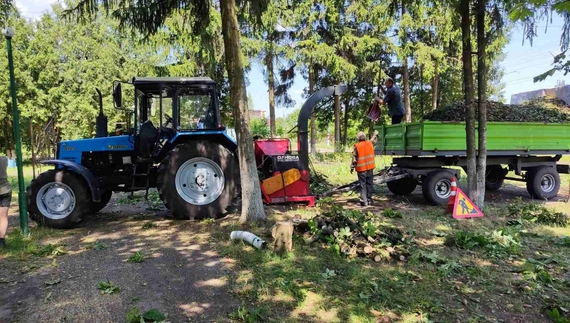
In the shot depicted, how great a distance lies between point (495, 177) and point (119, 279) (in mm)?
9837

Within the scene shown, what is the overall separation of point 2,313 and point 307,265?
9.78 ft

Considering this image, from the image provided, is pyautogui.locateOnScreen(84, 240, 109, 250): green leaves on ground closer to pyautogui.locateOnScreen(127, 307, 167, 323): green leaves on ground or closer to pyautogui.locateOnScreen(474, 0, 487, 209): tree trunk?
pyautogui.locateOnScreen(127, 307, 167, 323): green leaves on ground

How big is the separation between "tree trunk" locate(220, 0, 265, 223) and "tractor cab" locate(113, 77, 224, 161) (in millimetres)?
1015

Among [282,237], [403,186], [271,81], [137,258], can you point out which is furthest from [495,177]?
[271,81]

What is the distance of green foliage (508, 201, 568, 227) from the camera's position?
6623 millimetres

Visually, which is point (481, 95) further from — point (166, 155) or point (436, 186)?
point (166, 155)

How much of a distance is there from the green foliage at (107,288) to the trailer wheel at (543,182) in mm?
9538

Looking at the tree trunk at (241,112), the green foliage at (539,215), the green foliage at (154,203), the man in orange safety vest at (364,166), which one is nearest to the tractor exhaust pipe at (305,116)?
the man in orange safety vest at (364,166)

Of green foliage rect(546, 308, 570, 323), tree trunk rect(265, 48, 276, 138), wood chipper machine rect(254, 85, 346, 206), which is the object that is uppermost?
tree trunk rect(265, 48, 276, 138)

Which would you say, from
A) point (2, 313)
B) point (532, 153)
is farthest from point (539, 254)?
point (2, 313)

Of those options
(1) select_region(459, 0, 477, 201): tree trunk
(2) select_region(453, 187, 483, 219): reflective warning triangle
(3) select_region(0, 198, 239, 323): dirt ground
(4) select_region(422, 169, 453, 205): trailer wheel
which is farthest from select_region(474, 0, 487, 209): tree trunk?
(3) select_region(0, 198, 239, 323): dirt ground

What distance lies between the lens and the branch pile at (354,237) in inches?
187

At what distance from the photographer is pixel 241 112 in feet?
19.7

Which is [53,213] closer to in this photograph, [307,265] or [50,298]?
[50,298]
